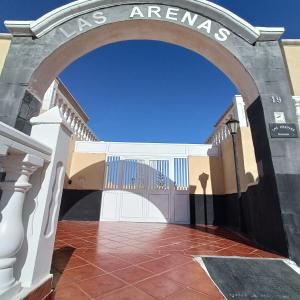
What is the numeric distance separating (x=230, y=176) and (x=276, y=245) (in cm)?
369

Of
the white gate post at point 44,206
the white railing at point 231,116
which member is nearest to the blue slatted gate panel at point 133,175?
the white railing at point 231,116

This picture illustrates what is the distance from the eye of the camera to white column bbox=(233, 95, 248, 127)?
5582 millimetres

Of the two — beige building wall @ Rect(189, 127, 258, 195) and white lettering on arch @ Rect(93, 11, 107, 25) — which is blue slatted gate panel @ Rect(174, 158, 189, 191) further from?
white lettering on arch @ Rect(93, 11, 107, 25)

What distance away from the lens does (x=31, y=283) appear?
3.65 feet

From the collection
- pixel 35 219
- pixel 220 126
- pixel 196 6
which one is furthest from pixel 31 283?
Result: pixel 220 126

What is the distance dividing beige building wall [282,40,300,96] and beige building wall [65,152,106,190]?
594 cm

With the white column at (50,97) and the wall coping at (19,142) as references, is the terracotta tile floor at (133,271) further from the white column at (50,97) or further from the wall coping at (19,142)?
the white column at (50,97)

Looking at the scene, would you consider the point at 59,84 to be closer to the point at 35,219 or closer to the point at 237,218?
the point at 35,219

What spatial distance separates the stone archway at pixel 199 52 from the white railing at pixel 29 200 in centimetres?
196

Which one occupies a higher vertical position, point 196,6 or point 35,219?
point 196,6

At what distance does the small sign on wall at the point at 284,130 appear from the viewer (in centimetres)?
291

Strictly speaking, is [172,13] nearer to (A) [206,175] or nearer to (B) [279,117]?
(B) [279,117]

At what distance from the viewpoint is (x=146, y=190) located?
7.18m

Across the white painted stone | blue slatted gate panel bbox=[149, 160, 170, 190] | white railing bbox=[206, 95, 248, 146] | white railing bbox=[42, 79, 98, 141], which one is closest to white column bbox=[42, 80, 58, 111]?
white railing bbox=[42, 79, 98, 141]
